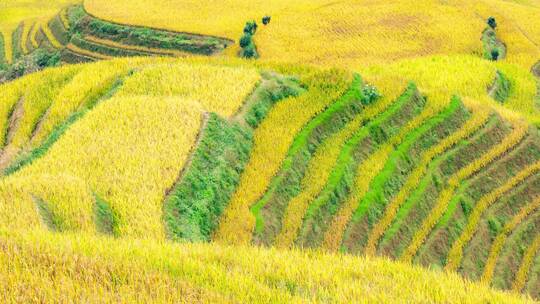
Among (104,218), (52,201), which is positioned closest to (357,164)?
(104,218)

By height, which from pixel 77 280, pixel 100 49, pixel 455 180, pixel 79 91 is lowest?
pixel 100 49

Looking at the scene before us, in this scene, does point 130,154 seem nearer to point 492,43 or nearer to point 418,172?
point 418,172

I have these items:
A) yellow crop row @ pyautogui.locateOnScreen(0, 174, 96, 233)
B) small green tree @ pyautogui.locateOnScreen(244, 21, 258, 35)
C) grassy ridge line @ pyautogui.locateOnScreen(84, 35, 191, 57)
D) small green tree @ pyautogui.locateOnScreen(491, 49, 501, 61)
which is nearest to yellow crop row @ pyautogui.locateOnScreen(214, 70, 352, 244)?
yellow crop row @ pyautogui.locateOnScreen(0, 174, 96, 233)

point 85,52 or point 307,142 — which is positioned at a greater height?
point 307,142

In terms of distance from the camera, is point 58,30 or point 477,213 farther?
point 58,30

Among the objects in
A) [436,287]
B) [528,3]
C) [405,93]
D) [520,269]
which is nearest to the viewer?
[436,287]

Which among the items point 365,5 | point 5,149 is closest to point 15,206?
point 5,149

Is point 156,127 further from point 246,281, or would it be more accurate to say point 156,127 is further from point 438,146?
point 438,146
